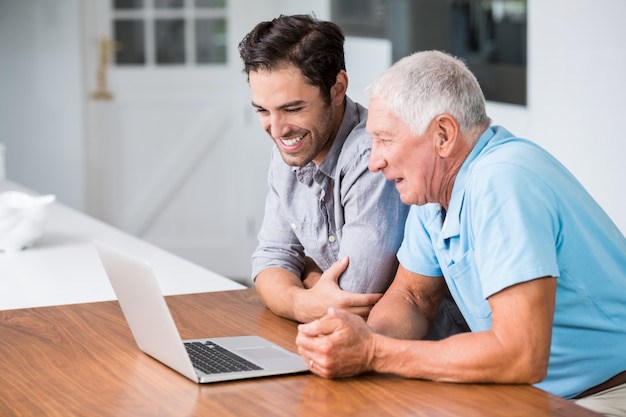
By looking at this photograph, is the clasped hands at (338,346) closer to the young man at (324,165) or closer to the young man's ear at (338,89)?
the young man at (324,165)

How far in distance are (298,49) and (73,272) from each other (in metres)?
1.08

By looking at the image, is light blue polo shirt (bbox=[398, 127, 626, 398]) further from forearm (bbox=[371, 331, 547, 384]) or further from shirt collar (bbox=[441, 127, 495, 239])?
forearm (bbox=[371, 331, 547, 384])

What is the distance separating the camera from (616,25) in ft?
11.0

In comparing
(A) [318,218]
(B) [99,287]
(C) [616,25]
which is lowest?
(B) [99,287]

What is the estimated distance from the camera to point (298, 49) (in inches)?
93.3

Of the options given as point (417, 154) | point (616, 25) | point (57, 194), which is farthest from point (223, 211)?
point (417, 154)

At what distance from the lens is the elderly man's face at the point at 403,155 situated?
80.2 inches

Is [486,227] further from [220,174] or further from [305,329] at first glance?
[220,174]

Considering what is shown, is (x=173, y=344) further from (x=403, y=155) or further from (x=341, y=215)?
(x=341, y=215)

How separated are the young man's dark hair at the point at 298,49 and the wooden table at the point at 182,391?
22.8 inches

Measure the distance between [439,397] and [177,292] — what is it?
1.12 metres

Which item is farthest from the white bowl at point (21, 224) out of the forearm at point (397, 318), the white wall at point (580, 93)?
the white wall at point (580, 93)

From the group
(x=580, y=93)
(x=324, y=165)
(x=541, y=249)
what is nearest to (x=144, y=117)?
(x=580, y=93)

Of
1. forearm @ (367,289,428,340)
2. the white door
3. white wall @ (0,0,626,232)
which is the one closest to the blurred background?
the white door
